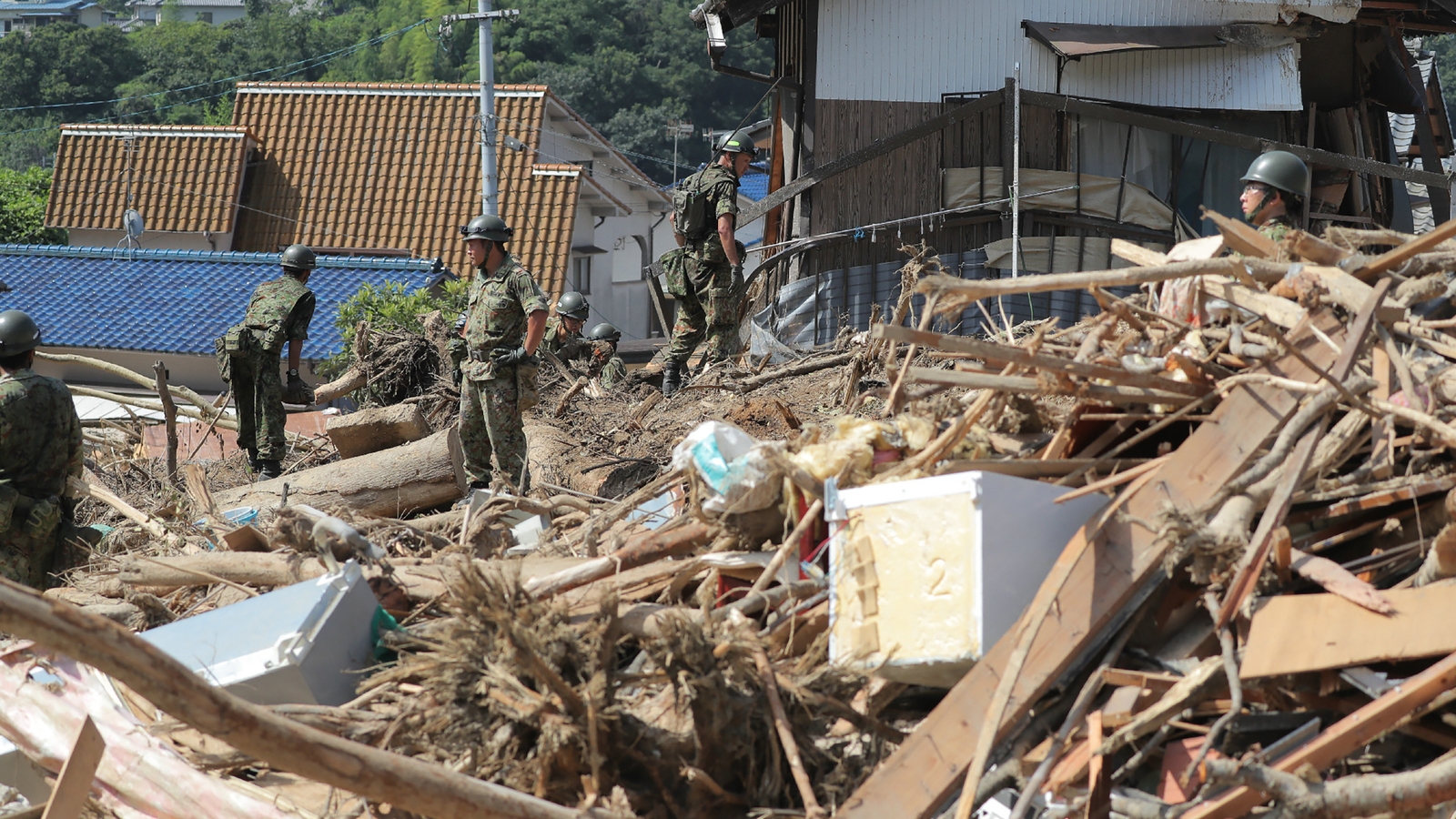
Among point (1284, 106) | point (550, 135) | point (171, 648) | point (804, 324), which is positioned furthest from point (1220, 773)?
point (550, 135)

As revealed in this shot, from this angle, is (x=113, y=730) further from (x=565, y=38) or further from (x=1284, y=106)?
(x=565, y=38)

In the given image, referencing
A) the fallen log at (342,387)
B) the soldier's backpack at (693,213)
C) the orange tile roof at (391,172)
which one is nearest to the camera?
the soldier's backpack at (693,213)

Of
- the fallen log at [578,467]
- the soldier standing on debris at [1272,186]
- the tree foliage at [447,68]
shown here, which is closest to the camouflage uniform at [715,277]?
the fallen log at [578,467]

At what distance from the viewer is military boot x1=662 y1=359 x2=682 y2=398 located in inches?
380

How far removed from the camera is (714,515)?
3699mm

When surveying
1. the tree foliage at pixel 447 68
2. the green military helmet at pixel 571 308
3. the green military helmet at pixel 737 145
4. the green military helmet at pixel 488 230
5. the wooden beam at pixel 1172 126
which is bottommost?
the green military helmet at pixel 571 308

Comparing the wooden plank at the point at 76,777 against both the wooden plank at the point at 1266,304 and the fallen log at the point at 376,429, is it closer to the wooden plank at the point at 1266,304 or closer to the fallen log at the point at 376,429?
the wooden plank at the point at 1266,304

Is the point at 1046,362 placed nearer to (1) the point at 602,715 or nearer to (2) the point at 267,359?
(1) the point at 602,715

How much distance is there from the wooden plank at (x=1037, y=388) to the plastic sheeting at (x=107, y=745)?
74.3 inches

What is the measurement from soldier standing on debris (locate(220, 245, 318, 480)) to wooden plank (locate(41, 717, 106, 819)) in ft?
A: 20.4

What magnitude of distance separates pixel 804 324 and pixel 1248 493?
8505 millimetres

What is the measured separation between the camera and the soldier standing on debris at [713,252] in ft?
30.6

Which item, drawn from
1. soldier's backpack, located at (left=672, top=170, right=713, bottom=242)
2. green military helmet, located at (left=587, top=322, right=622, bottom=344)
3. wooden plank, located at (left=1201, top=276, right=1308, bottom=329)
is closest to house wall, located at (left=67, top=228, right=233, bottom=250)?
green military helmet, located at (left=587, top=322, right=622, bottom=344)

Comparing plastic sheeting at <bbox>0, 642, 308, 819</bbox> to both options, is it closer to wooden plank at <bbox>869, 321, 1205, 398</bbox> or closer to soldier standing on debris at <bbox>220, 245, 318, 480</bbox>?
wooden plank at <bbox>869, 321, 1205, 398</bbox>
